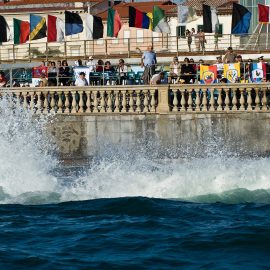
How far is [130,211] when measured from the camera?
20359mm

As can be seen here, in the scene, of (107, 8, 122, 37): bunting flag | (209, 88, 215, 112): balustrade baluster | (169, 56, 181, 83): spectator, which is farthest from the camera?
(107, 8, 122, 37): bunting flag

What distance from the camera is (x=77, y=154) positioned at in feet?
99.5

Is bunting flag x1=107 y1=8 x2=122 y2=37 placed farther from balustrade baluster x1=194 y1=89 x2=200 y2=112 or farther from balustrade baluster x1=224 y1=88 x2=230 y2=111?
balustrade baluster x1=224 y1=88 x2=230 y2=111

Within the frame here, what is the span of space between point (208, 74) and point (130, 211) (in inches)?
414

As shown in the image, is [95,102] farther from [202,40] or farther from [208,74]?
[202,40]

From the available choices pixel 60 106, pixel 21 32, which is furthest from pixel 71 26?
pixel 60 106

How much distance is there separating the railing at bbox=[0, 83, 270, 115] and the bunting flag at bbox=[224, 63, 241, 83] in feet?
2.81

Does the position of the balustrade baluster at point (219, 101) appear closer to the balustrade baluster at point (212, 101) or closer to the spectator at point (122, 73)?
the balustrade baluster at point (212, 101)

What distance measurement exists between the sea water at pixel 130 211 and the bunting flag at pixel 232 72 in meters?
2.12

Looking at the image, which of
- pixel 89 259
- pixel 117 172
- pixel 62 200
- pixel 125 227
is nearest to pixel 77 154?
pixel 117 172

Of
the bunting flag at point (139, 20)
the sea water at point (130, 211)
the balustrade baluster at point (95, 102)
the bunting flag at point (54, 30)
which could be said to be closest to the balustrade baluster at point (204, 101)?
the sea water at point (130, 211)

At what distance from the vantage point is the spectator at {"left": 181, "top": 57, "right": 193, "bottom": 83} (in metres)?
30.4

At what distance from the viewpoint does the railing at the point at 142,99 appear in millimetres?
29203

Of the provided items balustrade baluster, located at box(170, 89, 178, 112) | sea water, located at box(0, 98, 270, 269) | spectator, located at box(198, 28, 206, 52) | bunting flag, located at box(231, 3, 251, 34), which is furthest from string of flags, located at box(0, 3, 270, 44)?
sea water, located at box(0, 98, 270, 269)
